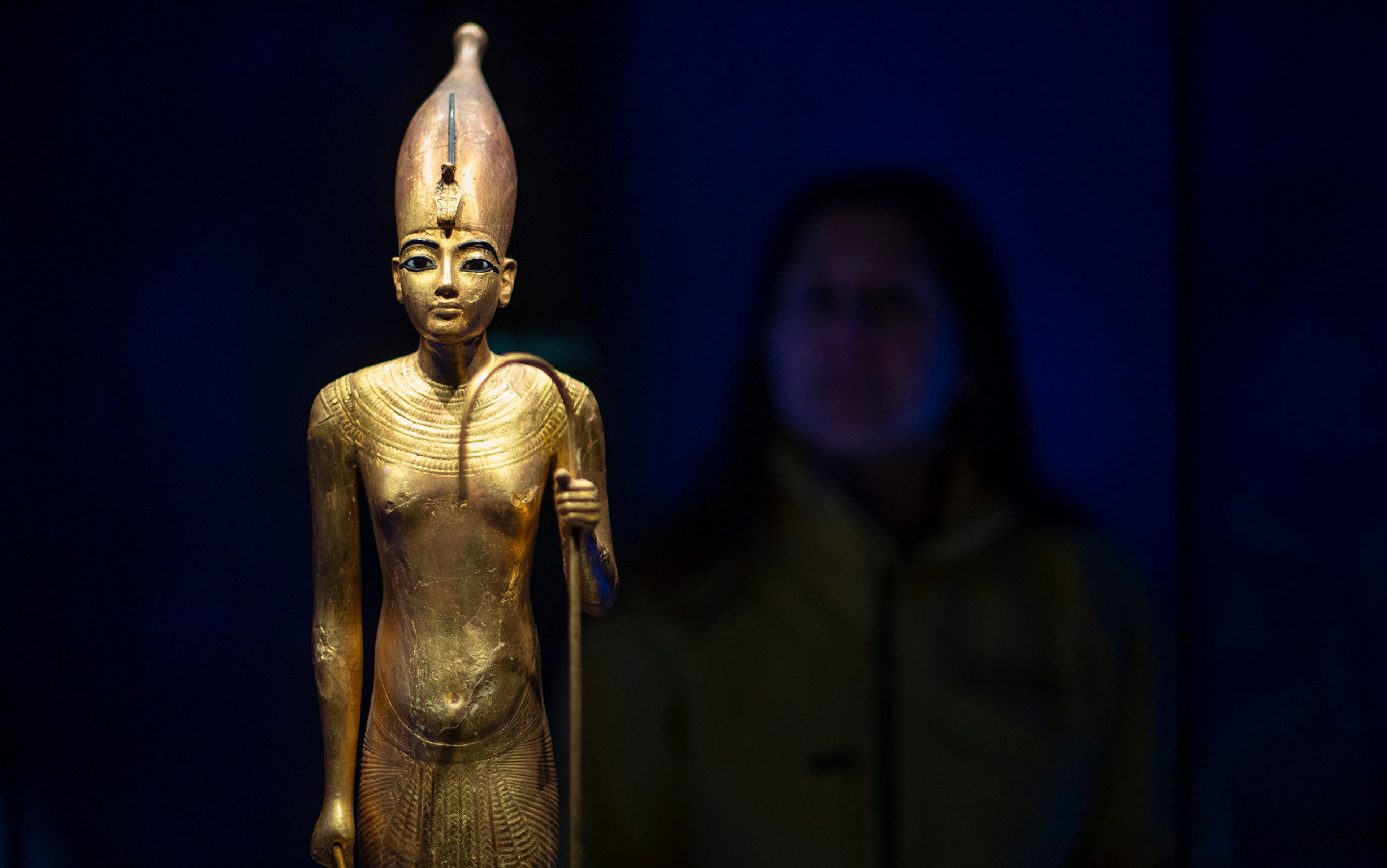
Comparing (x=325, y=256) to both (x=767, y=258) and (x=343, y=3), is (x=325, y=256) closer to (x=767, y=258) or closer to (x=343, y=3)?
(x=343, y=3)

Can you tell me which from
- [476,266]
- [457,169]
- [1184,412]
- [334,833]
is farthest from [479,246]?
[1184,412]

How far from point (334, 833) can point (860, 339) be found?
1.92 metres

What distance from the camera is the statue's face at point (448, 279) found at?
250 cm

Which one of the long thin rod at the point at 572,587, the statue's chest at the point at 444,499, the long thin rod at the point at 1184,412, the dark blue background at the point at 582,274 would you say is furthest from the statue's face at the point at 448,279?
the long thin rod at the point at 1184,412

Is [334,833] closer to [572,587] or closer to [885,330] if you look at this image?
[572,587]

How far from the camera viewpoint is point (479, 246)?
8.27ft

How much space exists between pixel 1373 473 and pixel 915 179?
166 centimetres

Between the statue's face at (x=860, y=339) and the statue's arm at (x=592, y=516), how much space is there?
689 mm

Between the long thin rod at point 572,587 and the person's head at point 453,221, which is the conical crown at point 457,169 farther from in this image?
the long thin rod at point 572,587

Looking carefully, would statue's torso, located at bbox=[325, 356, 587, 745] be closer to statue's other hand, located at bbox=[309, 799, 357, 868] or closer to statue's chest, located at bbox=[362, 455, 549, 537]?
statue's chest, located at bbox=[362, 455, 549, 537]

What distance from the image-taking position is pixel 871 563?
3.21 m

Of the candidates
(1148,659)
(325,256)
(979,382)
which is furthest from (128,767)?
(1148,659)

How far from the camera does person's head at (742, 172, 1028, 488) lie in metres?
3.17

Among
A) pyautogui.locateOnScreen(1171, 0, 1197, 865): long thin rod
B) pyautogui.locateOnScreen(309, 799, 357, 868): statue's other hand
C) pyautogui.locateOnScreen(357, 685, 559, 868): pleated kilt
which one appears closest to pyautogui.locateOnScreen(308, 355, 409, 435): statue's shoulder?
pyautogui.locateOnScreen(357, 685, 559, 868): pleated kilt
